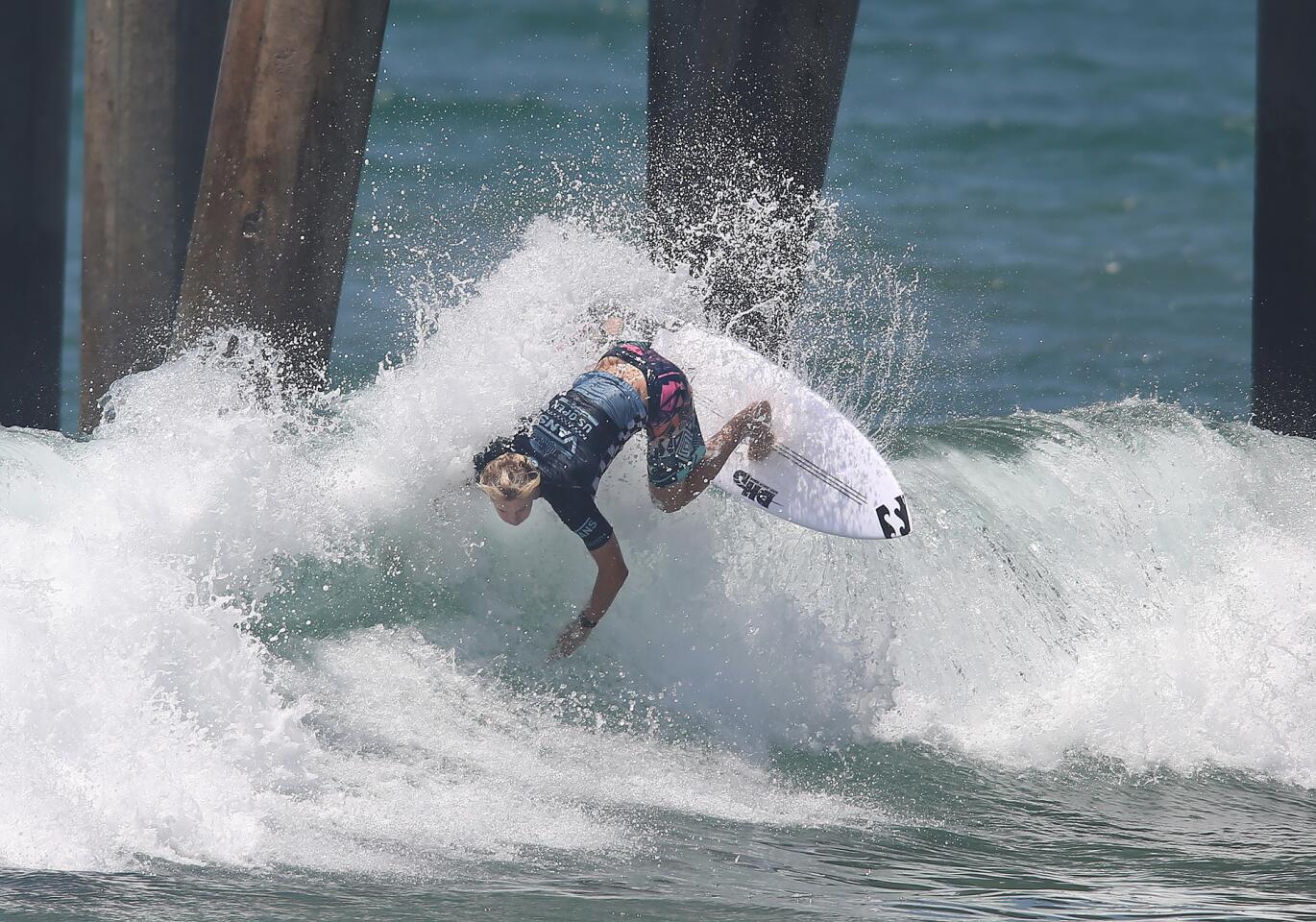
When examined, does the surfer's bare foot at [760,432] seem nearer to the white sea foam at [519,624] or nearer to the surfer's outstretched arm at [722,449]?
the surfer's outstretched arm at [722,449]

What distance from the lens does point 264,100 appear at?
6422 millimetres

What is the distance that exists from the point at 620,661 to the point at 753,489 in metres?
0.99

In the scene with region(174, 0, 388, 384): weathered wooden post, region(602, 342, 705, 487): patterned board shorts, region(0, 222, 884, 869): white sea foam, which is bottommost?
region(0, 222, 884, 869): white sea foam

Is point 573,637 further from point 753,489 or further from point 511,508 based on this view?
point 753,489

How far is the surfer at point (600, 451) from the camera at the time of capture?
19.3ft

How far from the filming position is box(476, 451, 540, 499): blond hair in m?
5.74

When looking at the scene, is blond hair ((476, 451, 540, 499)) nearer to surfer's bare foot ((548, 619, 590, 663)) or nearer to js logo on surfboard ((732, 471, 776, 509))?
surfer's bare foot ((548, 619, 590, 663))

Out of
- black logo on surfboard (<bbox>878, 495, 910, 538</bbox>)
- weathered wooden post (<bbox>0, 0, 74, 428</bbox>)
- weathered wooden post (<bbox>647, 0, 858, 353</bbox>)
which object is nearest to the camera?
black logo on surfboard (<bbox>878, 495, 910, 538</bbox>)

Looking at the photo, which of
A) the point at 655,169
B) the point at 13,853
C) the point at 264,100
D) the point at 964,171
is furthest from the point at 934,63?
the point at 13,853

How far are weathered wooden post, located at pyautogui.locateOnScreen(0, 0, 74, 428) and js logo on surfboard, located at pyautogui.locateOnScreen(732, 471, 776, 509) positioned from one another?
426 centimetres

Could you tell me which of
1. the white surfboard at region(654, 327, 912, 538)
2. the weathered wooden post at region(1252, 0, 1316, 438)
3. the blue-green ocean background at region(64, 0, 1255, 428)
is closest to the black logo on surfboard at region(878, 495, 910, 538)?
the white surfboard at region(654, 327, 912, 538)

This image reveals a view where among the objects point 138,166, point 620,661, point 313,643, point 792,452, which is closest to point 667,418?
point 792,452

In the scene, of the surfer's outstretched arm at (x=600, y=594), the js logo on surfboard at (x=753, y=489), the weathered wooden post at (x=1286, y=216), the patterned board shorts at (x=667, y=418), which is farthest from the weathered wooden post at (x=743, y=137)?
the weathered wooden post at (x=1286, y=216)

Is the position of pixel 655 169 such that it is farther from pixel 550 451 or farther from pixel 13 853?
pixel 13 853
